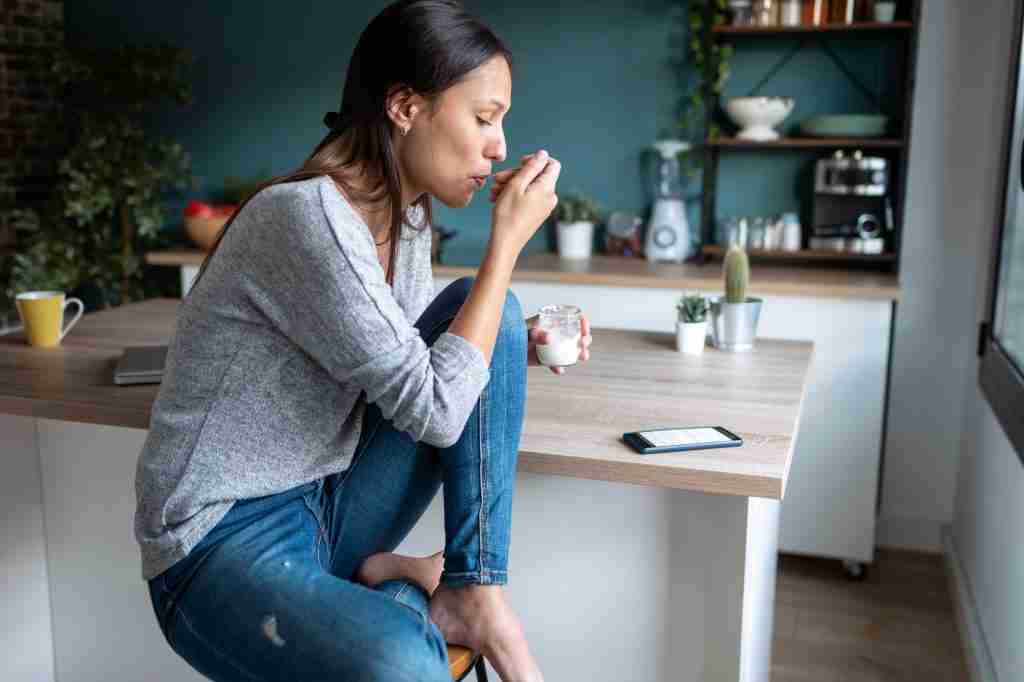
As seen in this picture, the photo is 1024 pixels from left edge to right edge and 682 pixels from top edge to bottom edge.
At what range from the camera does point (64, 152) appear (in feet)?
14.2

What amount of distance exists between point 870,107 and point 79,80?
295 centimetres

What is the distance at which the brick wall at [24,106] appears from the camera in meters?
4.09

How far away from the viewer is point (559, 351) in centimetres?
167

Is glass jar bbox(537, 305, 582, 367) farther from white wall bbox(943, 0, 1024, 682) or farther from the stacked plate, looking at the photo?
the stacked plate

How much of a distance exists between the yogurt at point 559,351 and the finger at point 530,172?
0.35 meters

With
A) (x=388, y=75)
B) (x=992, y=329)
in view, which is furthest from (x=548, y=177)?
(x=992, y=329)

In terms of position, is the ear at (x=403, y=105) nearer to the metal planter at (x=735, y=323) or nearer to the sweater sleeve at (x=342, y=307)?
the sweater sleeve at (x=342, y=307)

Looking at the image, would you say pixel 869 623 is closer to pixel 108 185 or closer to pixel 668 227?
pixel 668 227

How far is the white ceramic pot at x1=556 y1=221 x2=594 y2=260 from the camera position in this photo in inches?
141

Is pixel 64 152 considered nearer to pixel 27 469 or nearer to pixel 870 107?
pixel 27 469

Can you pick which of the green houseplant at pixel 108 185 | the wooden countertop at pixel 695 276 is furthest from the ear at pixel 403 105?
the green houseplant at pixel 108 185

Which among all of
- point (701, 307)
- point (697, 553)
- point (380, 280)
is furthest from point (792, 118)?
point (380, 280)

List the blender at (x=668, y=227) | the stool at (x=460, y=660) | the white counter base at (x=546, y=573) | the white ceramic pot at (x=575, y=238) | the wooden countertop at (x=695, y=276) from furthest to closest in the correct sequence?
1. the white ceramic pot at (x=575, y=238)
2. the blender at (x=668, y=227)
3. the wooden countertop at (x=695, y=276)
4. the white counter base at (x=546, y=573)
5. the stool at (x=460, y=660)

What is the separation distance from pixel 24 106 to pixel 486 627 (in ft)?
12.4
